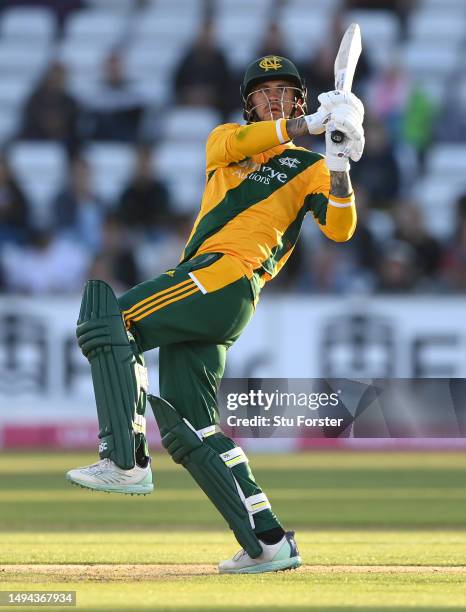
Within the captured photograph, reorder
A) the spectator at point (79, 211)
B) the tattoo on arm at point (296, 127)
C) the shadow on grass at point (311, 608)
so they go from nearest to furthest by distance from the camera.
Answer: the shadow on grass at point (311, 608), the tattoo on arm at point (296, 127), the spectator at point (79, 211)

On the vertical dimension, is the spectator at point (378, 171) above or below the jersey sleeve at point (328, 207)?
above

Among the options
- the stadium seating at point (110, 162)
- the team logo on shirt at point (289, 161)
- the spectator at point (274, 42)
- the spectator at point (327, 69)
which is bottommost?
the team logo on shirt at point (289, 161)

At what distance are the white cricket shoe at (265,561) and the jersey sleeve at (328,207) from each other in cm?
124

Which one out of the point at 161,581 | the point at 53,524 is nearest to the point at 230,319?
the point at 161,581

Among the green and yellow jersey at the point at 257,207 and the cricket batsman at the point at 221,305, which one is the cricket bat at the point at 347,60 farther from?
the green and yellow jersey at the point at 257,207

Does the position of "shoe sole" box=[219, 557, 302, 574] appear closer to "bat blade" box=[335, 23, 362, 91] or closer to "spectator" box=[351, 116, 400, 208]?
"bat blade" box=[335, 23, 362, 91]

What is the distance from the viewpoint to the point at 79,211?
1513 cm

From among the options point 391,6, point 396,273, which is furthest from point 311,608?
point 391,6

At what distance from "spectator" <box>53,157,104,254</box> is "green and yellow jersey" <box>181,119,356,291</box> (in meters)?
9.00

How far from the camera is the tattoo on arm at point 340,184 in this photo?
5676mm

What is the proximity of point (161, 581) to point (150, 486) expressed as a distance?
1.19ft

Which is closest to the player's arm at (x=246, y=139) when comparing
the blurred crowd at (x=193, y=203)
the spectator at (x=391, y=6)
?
the blurred crowd at (x=193, y=203)

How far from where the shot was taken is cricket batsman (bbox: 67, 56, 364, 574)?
5621mm

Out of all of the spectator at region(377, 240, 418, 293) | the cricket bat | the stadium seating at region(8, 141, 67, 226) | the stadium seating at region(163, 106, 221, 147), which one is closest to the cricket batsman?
the cricket bat
